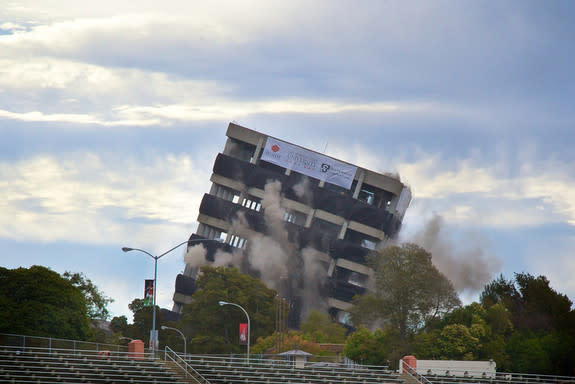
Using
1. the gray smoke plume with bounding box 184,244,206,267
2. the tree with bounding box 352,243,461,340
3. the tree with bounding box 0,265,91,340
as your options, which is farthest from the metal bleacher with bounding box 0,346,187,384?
the gray smoke plume with bounding box 184,244,206,267

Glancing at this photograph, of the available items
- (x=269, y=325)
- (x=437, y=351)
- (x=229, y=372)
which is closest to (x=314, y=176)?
(x=269, y=325)

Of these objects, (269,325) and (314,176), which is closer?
(269,325)

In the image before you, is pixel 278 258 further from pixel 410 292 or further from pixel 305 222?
pixel 410 292

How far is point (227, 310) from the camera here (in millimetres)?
96750

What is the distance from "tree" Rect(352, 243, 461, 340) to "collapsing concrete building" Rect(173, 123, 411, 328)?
102ft

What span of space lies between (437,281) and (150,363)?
36367mm

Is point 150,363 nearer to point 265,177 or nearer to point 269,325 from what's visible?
point 269,325

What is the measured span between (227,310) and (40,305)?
2551cm

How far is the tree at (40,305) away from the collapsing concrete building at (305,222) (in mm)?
36317

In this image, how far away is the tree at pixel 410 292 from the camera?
78.2 meters

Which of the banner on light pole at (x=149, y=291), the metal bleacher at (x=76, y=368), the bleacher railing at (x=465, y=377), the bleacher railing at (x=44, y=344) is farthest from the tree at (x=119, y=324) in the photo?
the metal bleacher at (x=76, y=368)

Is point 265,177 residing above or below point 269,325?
above

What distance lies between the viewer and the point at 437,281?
78.4 m

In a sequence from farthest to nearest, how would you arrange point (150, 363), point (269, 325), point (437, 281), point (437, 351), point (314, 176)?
point (314, 176)
point (269, 325)
point (437, 281)
point (437, 351)
point (150, 363)
